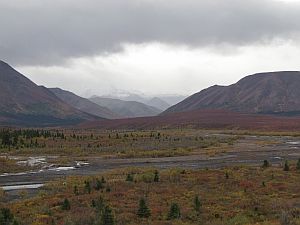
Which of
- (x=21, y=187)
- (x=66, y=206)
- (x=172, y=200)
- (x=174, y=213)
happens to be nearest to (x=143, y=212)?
(x=174, y=213)

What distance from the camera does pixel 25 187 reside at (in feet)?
122

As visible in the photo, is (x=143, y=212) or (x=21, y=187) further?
(x=21, y=187)

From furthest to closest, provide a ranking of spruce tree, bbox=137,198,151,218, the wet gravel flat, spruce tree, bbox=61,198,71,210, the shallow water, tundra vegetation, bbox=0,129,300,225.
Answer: the wet gravel flat → the shallow water → spruce tree, bbox=61,198,71,210 → spruce tree, bbox=137,198,151,218 → tundra vegetation, bbox=0,129,300,225

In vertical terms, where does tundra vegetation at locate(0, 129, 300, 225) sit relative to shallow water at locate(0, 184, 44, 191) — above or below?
above

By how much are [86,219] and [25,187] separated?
53.6 ft

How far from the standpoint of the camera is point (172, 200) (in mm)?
28141

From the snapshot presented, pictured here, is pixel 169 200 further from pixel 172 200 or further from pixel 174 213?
pixel 174 213

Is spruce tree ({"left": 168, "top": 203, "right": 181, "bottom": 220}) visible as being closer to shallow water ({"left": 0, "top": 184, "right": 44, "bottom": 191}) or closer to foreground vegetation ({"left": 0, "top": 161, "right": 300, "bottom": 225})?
foreground vegetation ({"left": 0, "top": 161, "right": 300, "bottom": 225})

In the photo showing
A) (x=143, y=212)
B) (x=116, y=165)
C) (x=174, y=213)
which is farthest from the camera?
(x=116, y=165)

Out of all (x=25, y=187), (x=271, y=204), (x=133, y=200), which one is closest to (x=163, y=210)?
(x=133, y=200)

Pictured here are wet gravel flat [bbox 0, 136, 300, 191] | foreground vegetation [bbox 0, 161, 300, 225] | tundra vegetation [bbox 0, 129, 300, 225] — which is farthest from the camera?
wet gravel flat [bbox 0, 136, 300, 191]

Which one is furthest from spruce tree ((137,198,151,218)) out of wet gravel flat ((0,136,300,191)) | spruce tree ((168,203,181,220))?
wet gravel flat ((0,136,300,191))

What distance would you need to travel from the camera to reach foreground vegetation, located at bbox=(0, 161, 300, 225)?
23.3m

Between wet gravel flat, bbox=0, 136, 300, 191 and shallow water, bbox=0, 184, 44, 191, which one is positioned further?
wet gravel flat, bbox=0, 136, 300, 191
